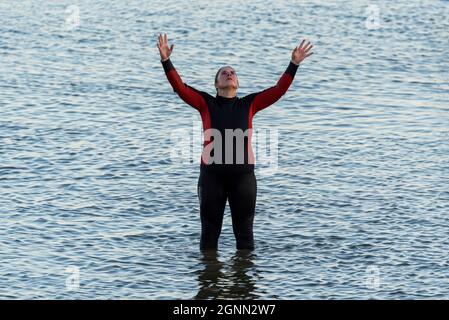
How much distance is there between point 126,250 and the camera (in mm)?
12602

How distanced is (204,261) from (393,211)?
2928 millimetres

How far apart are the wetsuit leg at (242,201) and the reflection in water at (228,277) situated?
29 cm

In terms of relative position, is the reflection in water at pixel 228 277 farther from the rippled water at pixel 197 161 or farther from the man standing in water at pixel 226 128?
the man standing in water at pixel 226 128

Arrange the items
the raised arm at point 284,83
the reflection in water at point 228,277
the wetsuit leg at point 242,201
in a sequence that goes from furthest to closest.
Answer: the wetsuit leg at point 242,201, the raised arm at point 284,83, the reflection in water at point 228,277

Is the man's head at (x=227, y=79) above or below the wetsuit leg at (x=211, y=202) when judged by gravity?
above

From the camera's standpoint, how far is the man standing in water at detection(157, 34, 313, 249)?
11.6 m

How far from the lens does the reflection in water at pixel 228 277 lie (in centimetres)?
1135

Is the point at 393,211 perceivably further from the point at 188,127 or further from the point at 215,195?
the point at 188,127

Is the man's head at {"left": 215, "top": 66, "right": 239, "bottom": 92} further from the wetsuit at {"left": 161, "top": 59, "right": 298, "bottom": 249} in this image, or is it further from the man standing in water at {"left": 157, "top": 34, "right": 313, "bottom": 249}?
the wetsuit at {"left": 161, "top": 59, "right": 298, "bottom": 249}

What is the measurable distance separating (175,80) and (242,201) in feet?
4.78

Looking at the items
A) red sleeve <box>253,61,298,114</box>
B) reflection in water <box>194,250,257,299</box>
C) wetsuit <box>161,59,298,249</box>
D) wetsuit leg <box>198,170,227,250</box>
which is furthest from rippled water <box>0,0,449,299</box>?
red sleeve <box>253,61,298,114</box>

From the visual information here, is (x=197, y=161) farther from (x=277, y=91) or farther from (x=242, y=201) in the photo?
(x=277, y=91)

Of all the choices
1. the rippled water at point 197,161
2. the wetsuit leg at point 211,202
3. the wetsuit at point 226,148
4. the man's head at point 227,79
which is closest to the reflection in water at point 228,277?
the rippled water at point 197,161
